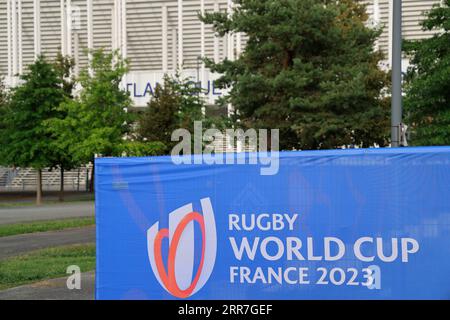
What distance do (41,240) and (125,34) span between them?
3930 centimetres

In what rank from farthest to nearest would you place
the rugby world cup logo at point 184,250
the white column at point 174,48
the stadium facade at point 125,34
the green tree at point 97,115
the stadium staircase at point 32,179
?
1. the stadium staircase at point 32,179
2. the white column at point 174,48
3. the stadium facade at point 125,34
4. the green tree at point 97,115
5. the rugby world cup logo at point 184,250

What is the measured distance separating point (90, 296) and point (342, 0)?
96.0 feet

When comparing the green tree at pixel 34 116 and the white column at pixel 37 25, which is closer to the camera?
the green tree at pixel 34 116

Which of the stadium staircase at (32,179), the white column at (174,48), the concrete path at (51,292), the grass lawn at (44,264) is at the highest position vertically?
the white column at (174,48)

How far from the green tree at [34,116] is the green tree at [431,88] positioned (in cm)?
2560

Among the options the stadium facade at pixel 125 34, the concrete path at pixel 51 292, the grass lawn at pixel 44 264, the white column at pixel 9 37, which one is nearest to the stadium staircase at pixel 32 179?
the stadium facade at pixel 125 34

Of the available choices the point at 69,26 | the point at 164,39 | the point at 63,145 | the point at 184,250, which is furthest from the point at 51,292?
the point at 69,26

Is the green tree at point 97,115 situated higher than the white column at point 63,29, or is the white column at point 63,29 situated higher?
the white column at point 63,29

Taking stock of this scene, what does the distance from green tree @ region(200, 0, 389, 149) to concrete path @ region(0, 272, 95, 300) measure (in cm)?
1181

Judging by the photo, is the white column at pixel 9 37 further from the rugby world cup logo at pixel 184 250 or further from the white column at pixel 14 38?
the rugby world cup logo at pixel 184 250

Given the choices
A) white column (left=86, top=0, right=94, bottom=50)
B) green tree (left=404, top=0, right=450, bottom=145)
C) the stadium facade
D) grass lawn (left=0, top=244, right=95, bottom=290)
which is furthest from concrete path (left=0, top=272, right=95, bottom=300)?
white column (left=86, top=0, right=94, bottom=50)

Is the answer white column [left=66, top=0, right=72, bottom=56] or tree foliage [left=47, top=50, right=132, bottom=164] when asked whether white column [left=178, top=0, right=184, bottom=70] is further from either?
tree foliage [left=47, top=50, right=132, bottom=164]

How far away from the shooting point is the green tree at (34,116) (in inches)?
1503
